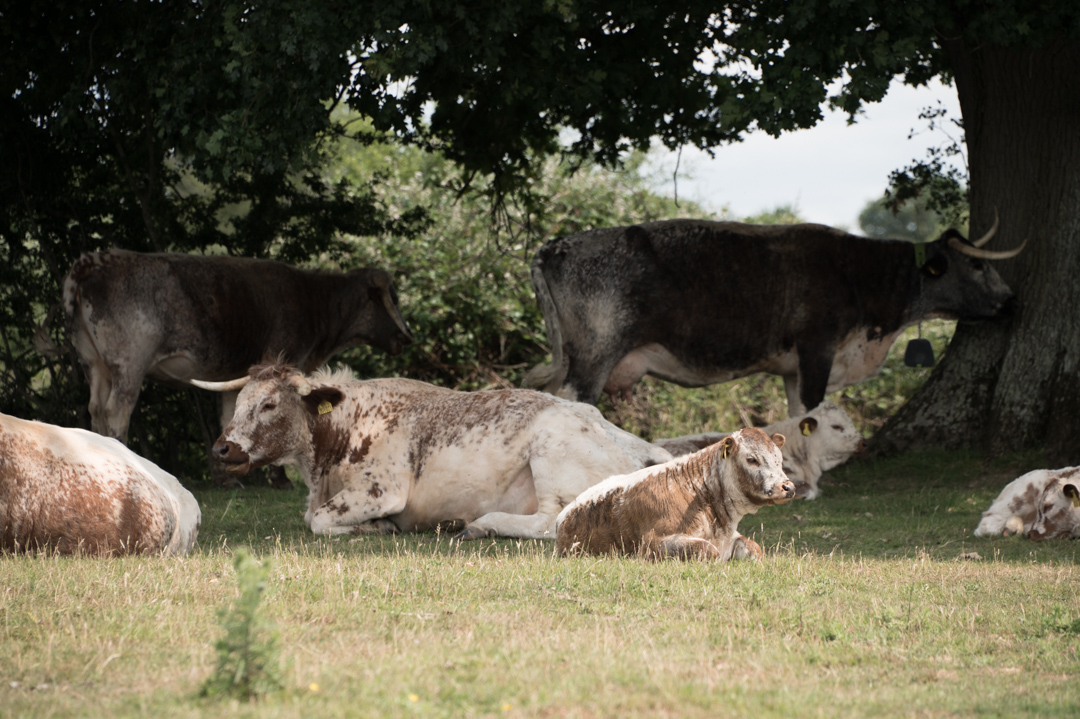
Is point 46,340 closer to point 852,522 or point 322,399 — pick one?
point 322,399

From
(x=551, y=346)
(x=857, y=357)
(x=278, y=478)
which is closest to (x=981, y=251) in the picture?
Answer: (x=857, y=357)

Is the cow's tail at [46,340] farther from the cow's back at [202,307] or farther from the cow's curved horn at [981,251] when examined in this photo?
the cow's curved horn at [981,251]

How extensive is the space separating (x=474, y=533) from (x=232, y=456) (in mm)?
2216

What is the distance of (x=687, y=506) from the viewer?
7.66 metres

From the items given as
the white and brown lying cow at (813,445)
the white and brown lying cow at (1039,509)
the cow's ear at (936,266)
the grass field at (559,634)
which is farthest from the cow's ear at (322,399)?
the cow's ear at (936,266)

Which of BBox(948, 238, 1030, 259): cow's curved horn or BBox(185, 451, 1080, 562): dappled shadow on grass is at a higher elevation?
BBox(948, 238, 1030, 259): cow's curved horn

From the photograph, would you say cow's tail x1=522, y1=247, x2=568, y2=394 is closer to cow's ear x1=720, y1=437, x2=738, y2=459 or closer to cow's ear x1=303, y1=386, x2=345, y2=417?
cow's ear x1=303, y1=386, x2=345, y2=417

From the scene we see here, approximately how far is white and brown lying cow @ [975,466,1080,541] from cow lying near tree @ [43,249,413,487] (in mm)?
7351

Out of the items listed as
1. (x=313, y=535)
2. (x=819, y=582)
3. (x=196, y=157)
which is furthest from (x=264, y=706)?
(x=196, y=157)

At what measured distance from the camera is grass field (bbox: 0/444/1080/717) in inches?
167

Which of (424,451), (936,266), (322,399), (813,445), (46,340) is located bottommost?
(424,451)

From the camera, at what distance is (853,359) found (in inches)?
582

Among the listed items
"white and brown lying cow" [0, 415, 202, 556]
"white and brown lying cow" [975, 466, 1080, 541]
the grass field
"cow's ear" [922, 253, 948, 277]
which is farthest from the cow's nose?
"cow's ear" [922, 253, 948, 277]

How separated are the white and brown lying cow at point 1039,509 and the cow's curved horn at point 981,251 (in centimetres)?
512
